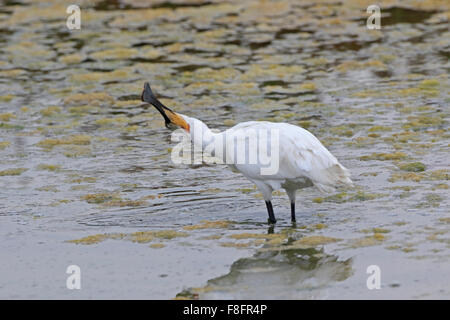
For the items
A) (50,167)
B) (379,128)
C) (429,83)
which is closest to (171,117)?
(50,167)

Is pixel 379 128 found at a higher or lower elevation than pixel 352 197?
higher

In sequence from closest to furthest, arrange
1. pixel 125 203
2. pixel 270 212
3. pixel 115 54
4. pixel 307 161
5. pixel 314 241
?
pixel 314 241 < pixel 307 161 < pixel 270 212 < pixel 125 203 < pixel 115 54

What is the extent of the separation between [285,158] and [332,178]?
422mm

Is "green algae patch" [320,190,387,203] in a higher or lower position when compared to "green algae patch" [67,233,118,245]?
higher

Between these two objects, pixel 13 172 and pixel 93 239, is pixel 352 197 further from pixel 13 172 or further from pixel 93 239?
pixel 13 172

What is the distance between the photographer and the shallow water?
6.48 metres

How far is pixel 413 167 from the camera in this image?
8.66m

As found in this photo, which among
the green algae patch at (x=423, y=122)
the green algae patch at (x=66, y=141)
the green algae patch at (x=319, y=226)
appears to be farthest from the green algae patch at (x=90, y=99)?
the green algae patch at (x=319, y=226)

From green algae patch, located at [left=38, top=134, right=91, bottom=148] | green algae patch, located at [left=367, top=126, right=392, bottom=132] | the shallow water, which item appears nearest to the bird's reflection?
the shallow water

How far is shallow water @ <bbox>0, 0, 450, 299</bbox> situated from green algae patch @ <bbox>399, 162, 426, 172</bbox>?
0.03 metres

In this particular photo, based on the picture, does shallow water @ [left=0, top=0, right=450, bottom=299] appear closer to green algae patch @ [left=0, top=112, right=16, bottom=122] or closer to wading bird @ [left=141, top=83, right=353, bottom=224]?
green algae patch @ [left=0, top=112, right=16, bottom=122]

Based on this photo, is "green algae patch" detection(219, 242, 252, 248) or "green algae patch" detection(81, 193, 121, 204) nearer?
"green algae patch" detection(219, 242, 252, 248)

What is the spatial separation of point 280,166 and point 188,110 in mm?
4535
